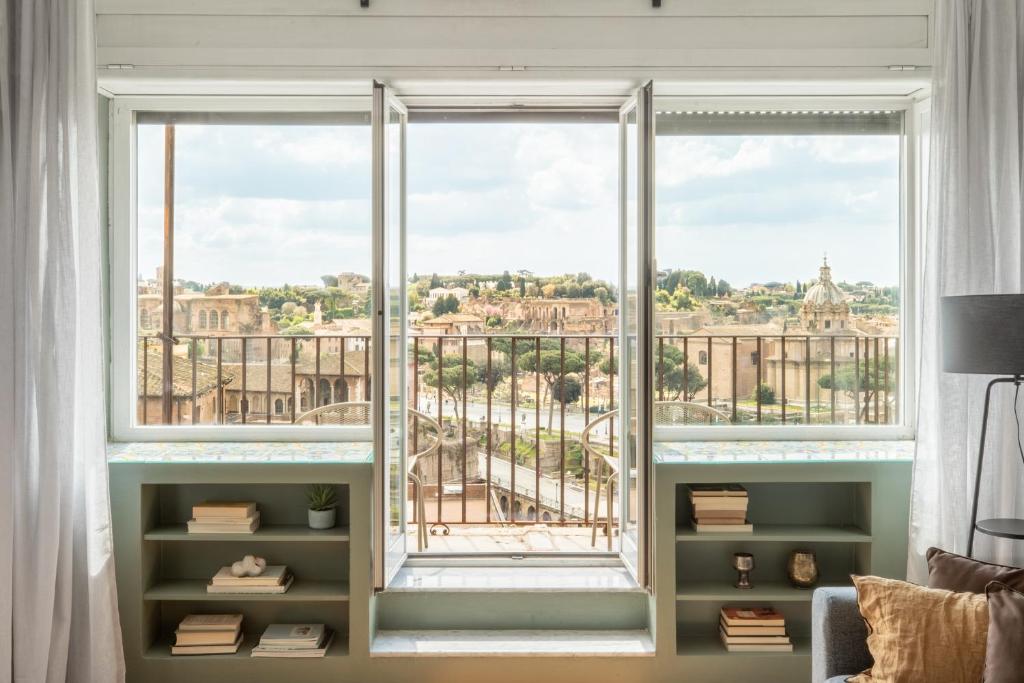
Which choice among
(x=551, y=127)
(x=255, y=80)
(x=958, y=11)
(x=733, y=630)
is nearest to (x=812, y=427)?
(x=733, y=630)

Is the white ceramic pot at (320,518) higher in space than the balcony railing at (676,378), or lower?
lower

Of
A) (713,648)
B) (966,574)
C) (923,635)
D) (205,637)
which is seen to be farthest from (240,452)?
(966,574)

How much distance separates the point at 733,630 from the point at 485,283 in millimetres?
2177

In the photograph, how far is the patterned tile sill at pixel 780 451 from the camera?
2.64 metres

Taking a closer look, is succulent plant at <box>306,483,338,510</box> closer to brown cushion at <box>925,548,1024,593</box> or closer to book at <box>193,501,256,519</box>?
book at <box>193,501,256,519</box>

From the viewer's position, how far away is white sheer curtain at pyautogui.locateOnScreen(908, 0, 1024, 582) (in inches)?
95.5

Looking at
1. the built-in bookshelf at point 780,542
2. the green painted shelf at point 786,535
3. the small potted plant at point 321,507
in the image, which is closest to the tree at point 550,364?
the built-in bookshelf at point 780,542

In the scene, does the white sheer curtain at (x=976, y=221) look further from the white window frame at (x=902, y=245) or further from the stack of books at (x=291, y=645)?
the stack of books at (x=291, y=645)

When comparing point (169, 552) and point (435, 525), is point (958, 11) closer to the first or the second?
point (435, 525)

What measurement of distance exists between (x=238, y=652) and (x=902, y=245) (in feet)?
10.7

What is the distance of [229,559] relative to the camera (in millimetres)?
2836

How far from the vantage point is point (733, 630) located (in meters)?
2.64

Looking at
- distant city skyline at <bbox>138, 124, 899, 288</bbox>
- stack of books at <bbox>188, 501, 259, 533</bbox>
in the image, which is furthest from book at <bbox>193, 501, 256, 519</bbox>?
distant city skyline at <bbox>138, 124, 899, 288</bbox>

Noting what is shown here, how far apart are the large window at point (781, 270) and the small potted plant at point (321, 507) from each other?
57.0 inches
